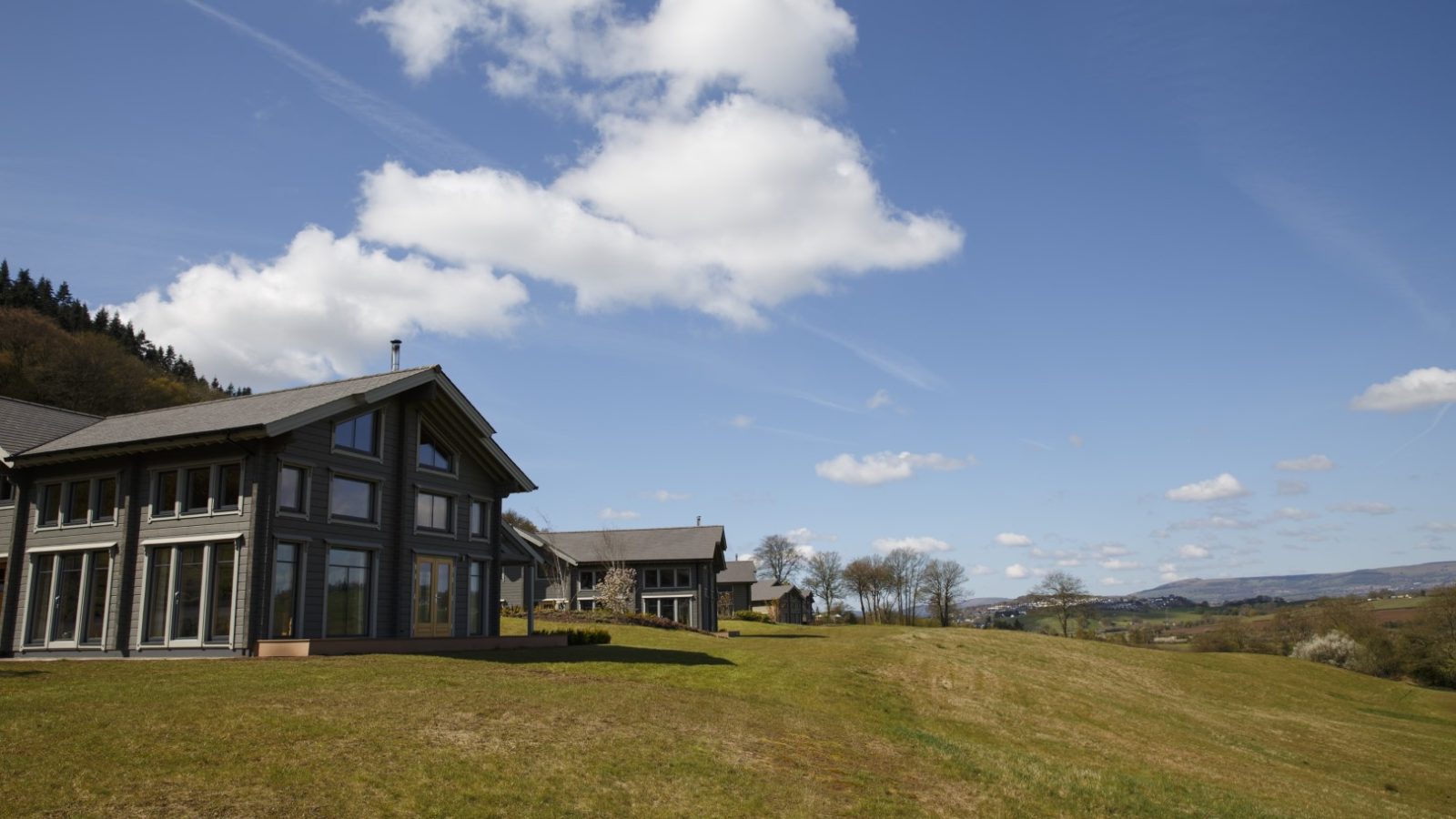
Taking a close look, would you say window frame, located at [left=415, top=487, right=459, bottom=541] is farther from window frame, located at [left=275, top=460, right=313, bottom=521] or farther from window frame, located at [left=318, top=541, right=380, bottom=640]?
window frame, located at [left=275, top=460, right=313, bottom=521]

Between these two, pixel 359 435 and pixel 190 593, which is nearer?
pixel 190 593

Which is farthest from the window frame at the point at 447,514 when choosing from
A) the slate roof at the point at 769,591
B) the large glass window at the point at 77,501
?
the slate roof at the point at 769,591

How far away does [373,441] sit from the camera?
29.0 m

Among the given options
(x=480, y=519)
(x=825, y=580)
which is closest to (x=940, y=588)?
(x=825, y=580)

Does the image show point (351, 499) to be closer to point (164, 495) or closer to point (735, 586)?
point (164, 495)

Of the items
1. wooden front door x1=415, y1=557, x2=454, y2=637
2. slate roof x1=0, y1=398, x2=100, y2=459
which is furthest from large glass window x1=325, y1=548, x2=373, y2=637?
slate roof x1=0, y1=398, x2=100, y2=459

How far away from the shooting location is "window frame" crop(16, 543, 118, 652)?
27.0m

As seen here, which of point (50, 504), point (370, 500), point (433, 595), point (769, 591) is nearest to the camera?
point (370, 500)

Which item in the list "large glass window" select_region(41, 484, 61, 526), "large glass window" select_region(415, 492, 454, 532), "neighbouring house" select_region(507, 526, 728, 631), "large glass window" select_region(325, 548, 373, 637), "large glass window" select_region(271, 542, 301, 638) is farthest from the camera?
"neighbouring house" select_region(507, 526, 728, 631)

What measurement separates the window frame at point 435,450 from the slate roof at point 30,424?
1177cm

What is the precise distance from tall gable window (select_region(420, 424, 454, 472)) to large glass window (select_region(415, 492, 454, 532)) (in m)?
0.93

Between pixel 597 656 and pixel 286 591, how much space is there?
28.2 feet

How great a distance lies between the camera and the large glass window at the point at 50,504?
29.0 metres

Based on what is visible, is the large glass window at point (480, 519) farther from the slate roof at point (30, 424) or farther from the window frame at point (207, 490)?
the slate roof at point (30, 424)
